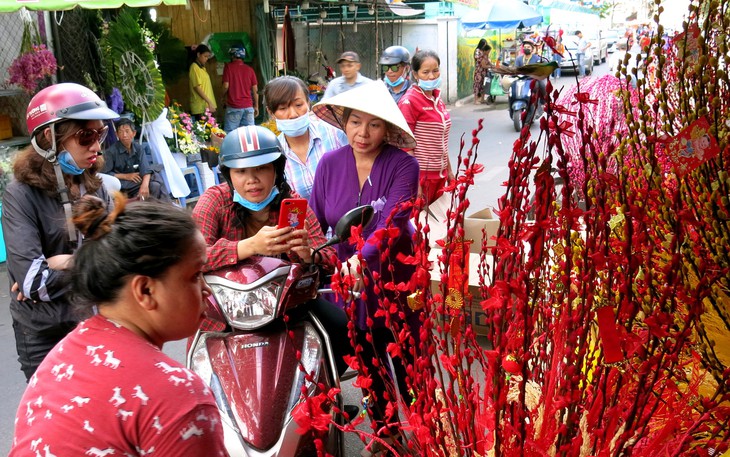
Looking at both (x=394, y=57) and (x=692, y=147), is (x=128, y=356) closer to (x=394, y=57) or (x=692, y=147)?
(x=692, y=147)

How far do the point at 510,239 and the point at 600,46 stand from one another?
3205cm

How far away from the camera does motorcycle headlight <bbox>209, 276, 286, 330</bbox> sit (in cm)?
233

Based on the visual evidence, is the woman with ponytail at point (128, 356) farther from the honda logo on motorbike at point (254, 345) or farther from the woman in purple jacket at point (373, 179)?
the woman in purple jacket at point (373, 179)

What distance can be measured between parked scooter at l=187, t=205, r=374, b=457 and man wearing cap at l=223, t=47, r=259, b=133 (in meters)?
9.17

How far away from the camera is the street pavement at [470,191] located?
391 cm

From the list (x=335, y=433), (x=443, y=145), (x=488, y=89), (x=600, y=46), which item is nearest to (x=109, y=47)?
(x=443, y=145)

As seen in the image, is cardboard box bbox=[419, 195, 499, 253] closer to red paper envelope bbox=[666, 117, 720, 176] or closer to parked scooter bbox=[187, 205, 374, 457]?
parked scooter bbox=[187, 205, 374, 457]

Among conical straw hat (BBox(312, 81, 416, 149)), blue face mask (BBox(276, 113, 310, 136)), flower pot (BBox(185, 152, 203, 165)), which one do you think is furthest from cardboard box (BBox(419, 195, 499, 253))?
flower pot (BBox(185, 152, 203, 165))

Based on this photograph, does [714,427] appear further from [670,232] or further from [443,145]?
[443,145]

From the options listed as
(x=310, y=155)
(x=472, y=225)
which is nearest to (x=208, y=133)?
(x=472, y=225)

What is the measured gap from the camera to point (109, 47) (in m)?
7.73

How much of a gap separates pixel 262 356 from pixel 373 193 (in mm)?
958

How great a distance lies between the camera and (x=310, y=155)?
3896 mm

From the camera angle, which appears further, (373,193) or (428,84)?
(428,84)
